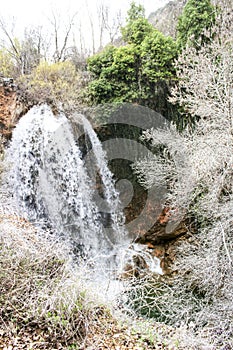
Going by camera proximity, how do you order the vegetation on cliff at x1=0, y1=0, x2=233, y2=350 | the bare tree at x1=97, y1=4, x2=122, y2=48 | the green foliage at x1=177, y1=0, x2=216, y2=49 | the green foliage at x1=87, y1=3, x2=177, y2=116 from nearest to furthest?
the vegetation on cliff at x1=0, y1=0, x2=233, y2=350
the green foliage at x1=177, y1=0, x2=216, y2=49
the green foliage at x1=87, y1=3, x2=177, y2=116
the bare tree at x1=97, y1=4, x2=122, y2=48

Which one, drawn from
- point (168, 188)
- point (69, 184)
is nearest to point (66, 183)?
point (69, 184)

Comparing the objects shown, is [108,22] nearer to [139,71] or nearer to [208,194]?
[139,71]

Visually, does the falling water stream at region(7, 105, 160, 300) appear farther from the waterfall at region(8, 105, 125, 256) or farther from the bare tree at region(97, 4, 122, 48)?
the bare tree at region(97, 4, 122, 48)

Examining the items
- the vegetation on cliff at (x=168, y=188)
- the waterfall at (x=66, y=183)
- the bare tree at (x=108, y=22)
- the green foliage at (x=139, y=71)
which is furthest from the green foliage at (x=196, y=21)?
the bare tree at (x=108, y=22)

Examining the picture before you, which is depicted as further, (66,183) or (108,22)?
(108,22)

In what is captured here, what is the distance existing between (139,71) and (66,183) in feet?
13.7

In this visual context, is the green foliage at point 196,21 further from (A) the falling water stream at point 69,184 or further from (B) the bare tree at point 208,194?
(A) the falling water stream at point 69,184

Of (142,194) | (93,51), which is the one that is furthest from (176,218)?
(93,51)

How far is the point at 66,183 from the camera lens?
7.81 metres

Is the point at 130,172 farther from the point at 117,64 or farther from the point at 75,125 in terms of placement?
the point at 117,64

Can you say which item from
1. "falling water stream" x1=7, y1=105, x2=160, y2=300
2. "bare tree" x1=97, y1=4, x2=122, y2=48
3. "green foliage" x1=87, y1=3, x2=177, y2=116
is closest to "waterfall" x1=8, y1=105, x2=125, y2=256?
"falling water stream" x1=7, y1=105, x2=160, y2=300

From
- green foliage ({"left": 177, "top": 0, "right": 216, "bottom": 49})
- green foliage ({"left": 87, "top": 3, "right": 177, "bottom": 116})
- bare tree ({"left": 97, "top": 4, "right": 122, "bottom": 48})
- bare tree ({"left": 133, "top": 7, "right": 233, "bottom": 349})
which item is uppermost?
bare tree ({"left": 97, "top": 4, "right": 122, "bottom": 48})

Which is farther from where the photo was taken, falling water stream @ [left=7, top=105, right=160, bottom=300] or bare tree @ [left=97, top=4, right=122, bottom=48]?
bare tree @ [left=97, top=4, right=122, bottom=48]

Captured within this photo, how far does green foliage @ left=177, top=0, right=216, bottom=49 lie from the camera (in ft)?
25.3
